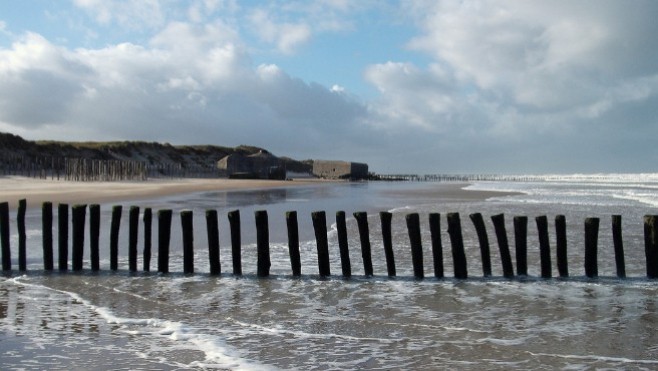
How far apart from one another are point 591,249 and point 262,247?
535 cm

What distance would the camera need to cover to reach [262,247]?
29.9ft

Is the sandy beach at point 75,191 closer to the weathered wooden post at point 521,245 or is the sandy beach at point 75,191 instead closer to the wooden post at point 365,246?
the wooden post at point 365,246

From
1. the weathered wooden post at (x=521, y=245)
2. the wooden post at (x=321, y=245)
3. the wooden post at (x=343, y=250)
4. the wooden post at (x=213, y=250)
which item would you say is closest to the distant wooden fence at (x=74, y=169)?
the wooden post at (x=213, y=250)

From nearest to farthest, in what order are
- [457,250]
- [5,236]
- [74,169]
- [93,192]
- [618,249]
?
[457,250] < [618,249] < [5,236] < [93,192] < [74,169]

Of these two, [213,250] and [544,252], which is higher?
[213,250]

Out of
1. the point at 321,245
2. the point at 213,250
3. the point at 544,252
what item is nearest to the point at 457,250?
the point at 544,252

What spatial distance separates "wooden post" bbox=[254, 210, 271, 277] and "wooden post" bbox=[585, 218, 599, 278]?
5.15 meters

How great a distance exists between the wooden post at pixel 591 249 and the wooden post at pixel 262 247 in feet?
16.9

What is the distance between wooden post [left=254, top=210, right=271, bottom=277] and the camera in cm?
899

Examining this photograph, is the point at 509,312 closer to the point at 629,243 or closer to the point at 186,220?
the point at 186,220

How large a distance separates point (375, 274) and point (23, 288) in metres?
5.30

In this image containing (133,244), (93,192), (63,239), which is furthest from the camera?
(93,192)

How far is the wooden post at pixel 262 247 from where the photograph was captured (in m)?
8.99

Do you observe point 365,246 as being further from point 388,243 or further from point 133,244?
point 133,244
